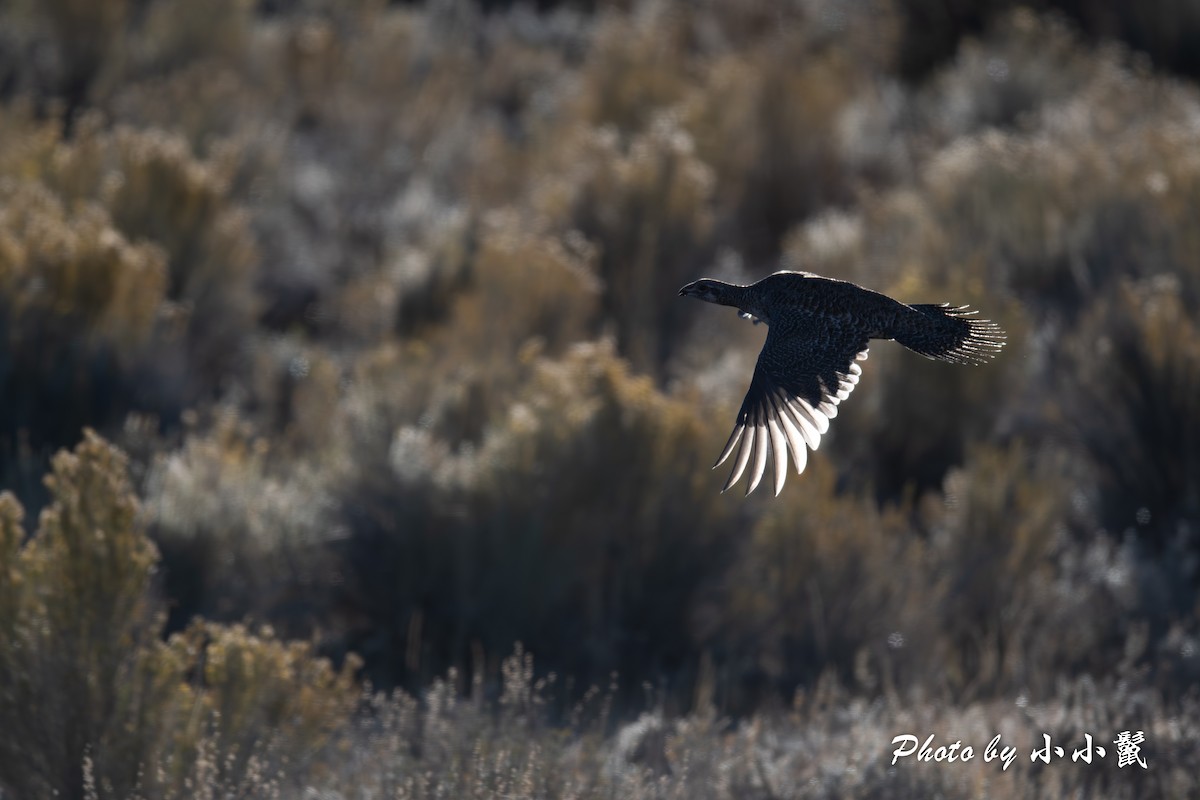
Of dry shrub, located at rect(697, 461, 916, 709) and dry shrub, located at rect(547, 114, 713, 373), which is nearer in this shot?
dry shrub, located at rect(697, 461, 916, 709)

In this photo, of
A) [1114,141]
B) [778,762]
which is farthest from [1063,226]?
[778,762]

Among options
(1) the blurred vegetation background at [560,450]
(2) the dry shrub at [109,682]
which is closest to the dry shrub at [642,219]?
(1) the blurred vegetation background at [560,450]

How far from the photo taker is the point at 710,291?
14.3 feet

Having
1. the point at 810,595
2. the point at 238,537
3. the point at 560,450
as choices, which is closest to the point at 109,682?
the point at 238,537

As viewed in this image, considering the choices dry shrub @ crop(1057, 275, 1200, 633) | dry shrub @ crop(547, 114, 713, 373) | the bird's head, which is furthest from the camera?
dry shrub @ crop(547, 114, 713, 373)

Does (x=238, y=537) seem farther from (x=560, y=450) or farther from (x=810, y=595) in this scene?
(x=810, y=595)

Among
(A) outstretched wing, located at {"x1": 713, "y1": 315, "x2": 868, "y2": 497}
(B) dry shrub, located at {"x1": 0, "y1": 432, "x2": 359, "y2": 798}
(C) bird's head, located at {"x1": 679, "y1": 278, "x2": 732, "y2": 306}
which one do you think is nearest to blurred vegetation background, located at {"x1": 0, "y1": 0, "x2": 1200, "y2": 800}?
(B) dry shrub, located at {"x1": 0, "y1": 432, "x2": 359, "y2": 798}

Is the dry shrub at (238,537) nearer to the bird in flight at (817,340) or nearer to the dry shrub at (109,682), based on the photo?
the dry shrub at (109,682)

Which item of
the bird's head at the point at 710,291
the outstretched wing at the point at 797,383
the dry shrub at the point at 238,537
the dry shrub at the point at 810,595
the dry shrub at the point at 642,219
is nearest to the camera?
the outstretched wing at the point at 797,383

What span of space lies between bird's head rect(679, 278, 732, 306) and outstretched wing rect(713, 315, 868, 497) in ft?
0.57

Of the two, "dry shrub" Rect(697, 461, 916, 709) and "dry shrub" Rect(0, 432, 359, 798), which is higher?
"dry shrub" Rect(697, 461, 916, 709)

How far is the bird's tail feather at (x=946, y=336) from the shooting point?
415 cm

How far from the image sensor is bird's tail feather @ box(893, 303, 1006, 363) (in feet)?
13.6

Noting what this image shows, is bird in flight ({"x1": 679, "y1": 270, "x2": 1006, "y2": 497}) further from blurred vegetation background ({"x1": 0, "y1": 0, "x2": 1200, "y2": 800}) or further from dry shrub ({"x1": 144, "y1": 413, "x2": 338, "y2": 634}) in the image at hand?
dry shrub ({"x1": 144, "y1": 413, "x2": 338, "y2": 634})
